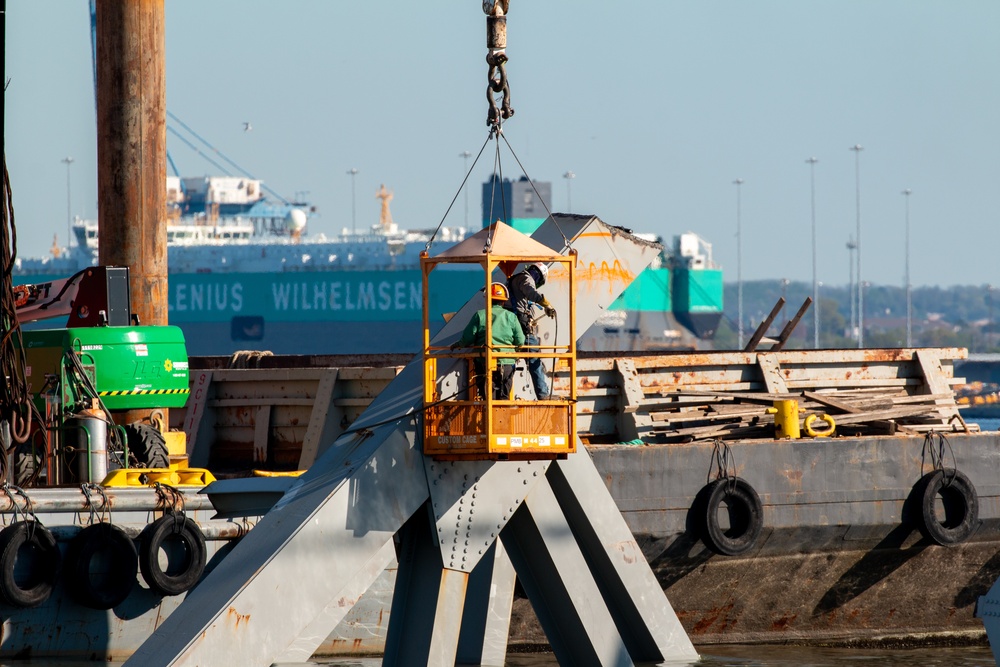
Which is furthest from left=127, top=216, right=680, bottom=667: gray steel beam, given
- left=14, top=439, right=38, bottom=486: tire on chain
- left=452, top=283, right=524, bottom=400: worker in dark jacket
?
left=14, top=439, right=38, bottom=486: tire on chain

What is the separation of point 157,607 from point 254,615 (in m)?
3.32

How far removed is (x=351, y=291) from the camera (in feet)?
310

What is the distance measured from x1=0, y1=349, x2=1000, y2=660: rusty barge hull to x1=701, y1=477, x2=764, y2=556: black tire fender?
5.3 inches

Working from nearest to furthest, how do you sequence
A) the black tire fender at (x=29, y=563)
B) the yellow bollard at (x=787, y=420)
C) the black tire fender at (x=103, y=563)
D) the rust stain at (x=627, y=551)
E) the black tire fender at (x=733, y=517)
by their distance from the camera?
the rust stain at (x=627, y=551)
the black tire fender at (x=29, y=563)
the black tire fender at (x=103, y=563)
the black tire fender at (x=733, y=517)
the yellow bollard at (x=787, y=420)

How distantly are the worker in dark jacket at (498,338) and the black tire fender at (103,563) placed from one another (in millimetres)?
3589

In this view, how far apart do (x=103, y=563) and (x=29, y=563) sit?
1.84ft

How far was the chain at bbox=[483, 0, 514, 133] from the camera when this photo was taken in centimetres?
1012

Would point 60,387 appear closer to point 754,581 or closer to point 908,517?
point 754,581

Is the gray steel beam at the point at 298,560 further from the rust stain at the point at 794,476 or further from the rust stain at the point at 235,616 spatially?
the rust stain at the point at 794,476

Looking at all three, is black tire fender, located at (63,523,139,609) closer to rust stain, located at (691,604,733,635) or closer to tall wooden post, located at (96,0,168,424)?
tall wooden post, located at (96,0,168,424)

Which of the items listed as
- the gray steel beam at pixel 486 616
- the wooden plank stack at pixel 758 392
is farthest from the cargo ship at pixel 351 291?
the gray steel beam at pixel 486 616

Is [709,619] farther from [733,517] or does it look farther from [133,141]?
[133,141]

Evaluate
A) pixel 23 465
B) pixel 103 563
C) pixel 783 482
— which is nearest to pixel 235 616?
pixel 103 563

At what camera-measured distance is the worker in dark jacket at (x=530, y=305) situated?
9859 mm
